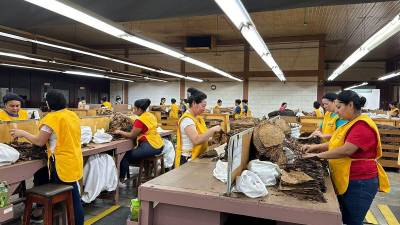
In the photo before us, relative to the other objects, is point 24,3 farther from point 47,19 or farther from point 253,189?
point 253,189

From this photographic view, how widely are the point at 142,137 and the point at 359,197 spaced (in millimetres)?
3049

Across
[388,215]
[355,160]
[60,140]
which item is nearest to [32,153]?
[60,140]

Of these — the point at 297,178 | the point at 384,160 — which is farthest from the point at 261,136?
the point at 384,160

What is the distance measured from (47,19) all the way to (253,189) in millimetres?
2149

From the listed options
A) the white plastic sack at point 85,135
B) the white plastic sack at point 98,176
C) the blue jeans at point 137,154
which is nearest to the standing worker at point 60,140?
the white plastic sack at point 98,176

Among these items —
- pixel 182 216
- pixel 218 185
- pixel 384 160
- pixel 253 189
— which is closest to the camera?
pixel 253 189

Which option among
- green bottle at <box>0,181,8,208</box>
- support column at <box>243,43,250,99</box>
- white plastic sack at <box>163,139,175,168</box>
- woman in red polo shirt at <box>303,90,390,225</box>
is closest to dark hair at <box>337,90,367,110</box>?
woman in red polo shirt at <box>303,90,390,225</box>

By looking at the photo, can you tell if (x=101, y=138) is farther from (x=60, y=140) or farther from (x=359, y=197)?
(x=359, y=197)

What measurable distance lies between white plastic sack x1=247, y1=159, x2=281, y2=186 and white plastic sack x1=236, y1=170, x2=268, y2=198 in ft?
0.63

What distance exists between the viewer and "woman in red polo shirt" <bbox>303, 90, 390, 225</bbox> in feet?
7.15

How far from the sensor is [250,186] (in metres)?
1.68

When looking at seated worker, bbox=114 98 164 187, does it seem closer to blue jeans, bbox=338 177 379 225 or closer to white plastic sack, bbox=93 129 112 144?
white plastic sack, bbox=93 129 112 144

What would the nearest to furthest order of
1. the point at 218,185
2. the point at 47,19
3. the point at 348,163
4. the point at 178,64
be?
the point at 218,185 → the point at 348,163 → the point at 47,19 → the point at 178,64

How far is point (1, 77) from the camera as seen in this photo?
10891mm
